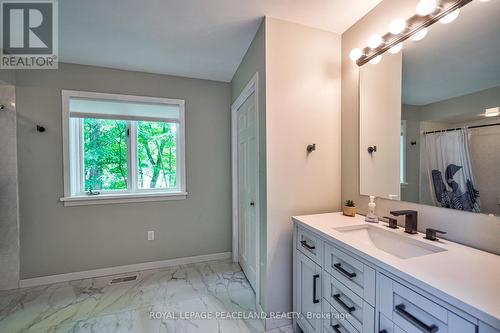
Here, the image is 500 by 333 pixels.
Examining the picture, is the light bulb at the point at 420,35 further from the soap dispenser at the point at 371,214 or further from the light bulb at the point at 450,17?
the soap dispenser at the point at 371,214

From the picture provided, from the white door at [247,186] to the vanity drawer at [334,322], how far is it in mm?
821

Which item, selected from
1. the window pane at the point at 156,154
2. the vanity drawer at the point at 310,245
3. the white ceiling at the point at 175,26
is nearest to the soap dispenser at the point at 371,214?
the vanity drawer at the point at 310,245

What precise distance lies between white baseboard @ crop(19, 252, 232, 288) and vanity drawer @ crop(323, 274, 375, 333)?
1.80 m

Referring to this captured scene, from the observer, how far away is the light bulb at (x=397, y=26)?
48.4 inches

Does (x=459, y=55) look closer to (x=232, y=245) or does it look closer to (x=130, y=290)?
(x=232, y=245)

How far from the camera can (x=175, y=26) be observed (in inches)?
65.6

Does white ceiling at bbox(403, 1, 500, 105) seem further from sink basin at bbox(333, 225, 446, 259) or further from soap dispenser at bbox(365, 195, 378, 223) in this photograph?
sink basin at bbox(333, 225, 446, 259)

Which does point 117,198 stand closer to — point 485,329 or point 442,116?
point 485,329

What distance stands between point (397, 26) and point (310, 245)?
Result: 147 centimetres

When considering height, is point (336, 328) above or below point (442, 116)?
below

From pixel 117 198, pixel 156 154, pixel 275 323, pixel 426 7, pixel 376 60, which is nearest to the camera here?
pixel 426 7

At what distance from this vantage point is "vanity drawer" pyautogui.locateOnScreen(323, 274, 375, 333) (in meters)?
0.92

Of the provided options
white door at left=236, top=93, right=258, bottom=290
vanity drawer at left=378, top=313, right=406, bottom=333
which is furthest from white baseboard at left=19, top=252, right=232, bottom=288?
vanity drawer at left=378, top=313, right=406, bottom=333

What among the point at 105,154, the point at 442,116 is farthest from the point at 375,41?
the point at 105,154
